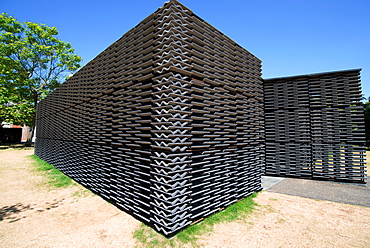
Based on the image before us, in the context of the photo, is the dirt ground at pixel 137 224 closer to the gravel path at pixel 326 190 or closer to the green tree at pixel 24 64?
the gravel path at pixel 326 190

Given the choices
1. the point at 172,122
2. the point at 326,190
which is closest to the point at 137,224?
the point at 172,122

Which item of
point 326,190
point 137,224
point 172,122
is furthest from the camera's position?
point 326,190

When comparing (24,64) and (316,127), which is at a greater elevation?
(24,64)

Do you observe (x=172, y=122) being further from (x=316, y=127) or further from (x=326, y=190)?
(x=316, y=127)

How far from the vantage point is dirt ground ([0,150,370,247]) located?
11.0ft

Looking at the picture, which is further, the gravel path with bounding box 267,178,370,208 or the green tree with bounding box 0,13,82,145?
the green tree with bounding box 0,13,82,145

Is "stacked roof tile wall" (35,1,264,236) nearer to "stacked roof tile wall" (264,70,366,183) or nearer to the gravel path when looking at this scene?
the gravel path

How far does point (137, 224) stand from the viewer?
12.9 ft

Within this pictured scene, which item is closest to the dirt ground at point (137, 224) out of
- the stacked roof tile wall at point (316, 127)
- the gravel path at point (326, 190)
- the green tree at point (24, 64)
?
the gravel path at point (326, 190)

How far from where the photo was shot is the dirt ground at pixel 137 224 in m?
3.34

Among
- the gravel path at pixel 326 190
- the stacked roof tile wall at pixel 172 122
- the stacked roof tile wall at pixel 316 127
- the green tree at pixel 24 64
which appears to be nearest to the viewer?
the stacked roof tile wall at pixel 172 122

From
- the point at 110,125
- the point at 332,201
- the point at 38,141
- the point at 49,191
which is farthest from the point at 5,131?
the point at 332,201

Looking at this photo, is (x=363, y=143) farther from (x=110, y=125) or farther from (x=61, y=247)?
(x=61, y=247)

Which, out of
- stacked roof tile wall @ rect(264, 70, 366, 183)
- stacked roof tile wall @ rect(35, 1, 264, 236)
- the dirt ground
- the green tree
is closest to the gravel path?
the dirt ground
